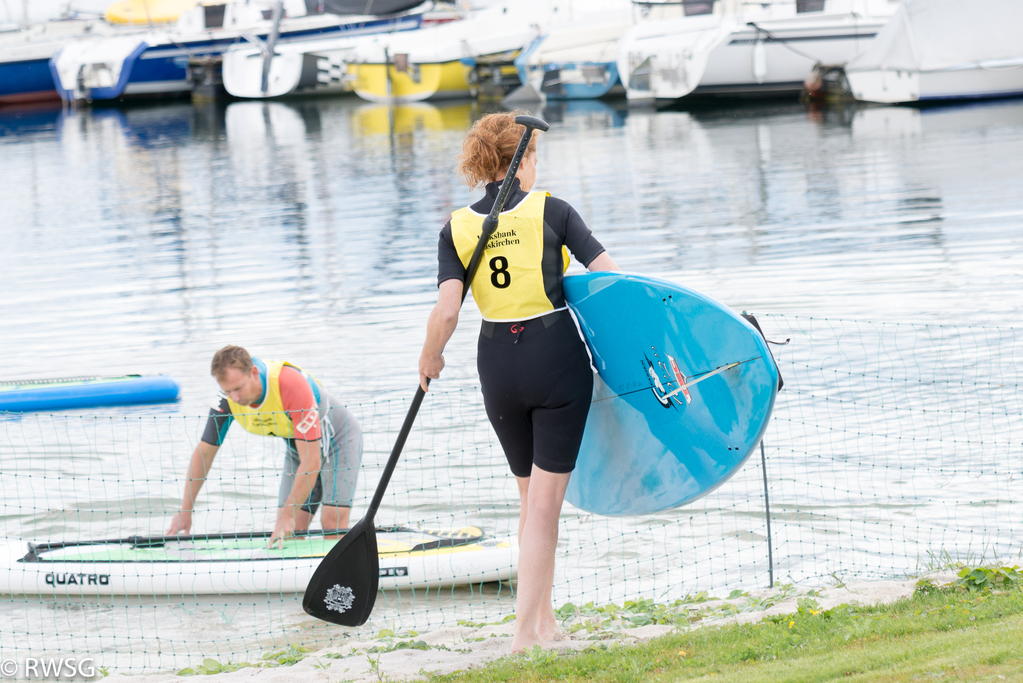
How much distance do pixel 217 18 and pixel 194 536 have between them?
1717 inches

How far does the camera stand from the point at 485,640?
4.26 metres

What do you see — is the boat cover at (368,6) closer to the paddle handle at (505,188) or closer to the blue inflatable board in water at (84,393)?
the blue inflatable board in water at (84,393)

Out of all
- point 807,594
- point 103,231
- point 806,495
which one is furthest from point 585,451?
point 103,231

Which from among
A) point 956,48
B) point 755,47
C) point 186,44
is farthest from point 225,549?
point 186,44

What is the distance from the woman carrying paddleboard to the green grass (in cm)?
45

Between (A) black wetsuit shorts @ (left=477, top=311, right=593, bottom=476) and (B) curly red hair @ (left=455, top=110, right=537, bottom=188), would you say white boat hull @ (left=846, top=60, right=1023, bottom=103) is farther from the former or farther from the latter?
(A) black wetsuit shorts @ (left=477, top=311, right=593, bottom=476)

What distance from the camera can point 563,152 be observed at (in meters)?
21.6

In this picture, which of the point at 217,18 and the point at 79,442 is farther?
the point at 217,18

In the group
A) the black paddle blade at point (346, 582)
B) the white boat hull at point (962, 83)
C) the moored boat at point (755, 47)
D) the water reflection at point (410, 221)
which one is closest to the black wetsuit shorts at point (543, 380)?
the black paddle blade at point (346, 582)

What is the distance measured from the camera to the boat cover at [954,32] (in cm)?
2348

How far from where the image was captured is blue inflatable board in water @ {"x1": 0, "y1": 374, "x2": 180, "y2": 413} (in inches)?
320

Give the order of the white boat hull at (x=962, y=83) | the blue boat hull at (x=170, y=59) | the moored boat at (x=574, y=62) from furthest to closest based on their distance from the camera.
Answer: the blue boat hull at (x=170, y=59)
the moored boat at (x=574, y=62)
the white boat hull at (x=962, y=83)

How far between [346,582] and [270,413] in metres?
1.21

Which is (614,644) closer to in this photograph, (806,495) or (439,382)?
(806,495)
